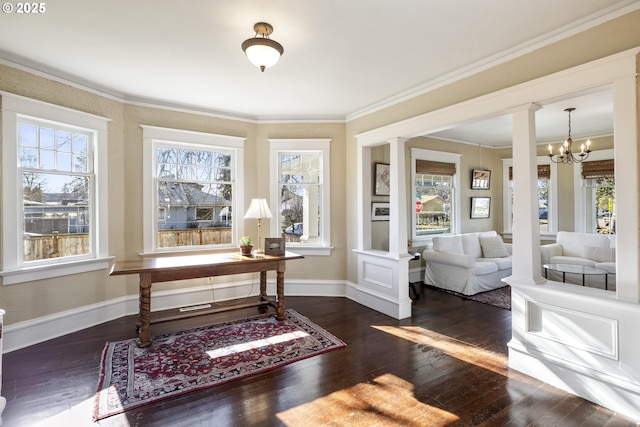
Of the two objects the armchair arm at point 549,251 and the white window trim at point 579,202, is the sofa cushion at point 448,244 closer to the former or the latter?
the armchair arm at point 549,251

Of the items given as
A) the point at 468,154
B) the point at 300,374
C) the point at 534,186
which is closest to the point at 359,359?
the point at 300,374

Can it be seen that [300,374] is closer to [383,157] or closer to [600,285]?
[383,157]

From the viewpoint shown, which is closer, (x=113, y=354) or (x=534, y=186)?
(x=534, y=186)

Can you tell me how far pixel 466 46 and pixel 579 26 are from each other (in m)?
0.78

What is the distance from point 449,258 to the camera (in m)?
5.11

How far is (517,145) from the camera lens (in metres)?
2.73

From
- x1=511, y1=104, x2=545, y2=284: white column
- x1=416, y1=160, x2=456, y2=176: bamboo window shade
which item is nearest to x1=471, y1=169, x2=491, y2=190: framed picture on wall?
x1=416, y1=160, x2=456, y2=176: bamboo window shade

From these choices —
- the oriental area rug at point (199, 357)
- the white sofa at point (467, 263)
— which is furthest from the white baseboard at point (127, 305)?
the white sofa at point (467, 263)

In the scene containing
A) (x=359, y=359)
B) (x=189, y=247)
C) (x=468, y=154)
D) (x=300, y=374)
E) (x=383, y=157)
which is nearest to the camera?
(x=300, y=374)

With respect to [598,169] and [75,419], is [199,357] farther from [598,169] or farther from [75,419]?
[598,169]

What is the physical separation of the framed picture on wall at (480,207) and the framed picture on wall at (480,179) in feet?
0.79

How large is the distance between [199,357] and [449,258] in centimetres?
401

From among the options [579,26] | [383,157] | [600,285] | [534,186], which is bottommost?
[600,285]

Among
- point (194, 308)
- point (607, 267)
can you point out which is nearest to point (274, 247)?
point (194, 308)
